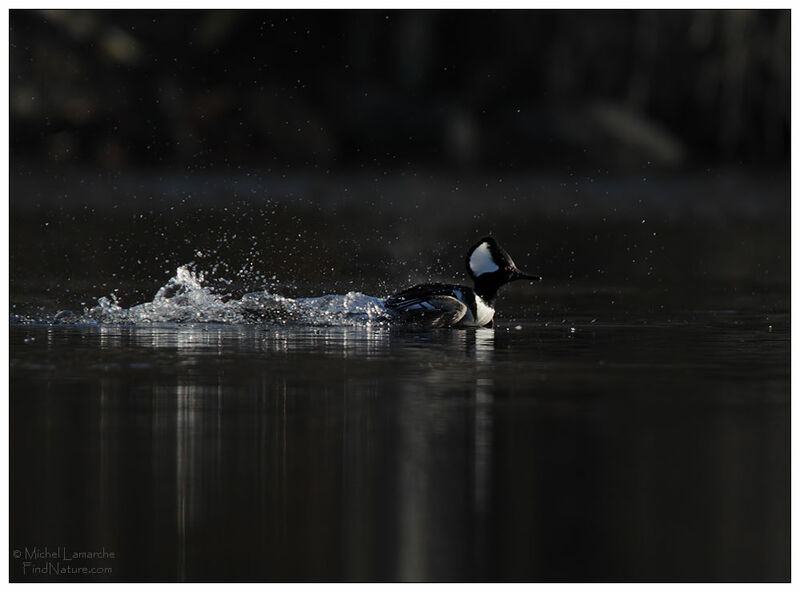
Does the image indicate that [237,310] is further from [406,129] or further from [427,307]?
[406,129]

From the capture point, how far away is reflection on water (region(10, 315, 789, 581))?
5758 mm

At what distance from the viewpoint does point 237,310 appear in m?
12.2

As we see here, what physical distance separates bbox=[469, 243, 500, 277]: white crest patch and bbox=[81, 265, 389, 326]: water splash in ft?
3.52

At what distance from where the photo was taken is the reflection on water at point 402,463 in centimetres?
576

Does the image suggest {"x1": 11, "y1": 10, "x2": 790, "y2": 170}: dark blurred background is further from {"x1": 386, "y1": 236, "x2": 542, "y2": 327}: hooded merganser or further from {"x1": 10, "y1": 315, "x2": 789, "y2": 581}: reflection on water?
{"x1": 10, "y1": 315, "x2": 789, "y2": 581}: reflection on water

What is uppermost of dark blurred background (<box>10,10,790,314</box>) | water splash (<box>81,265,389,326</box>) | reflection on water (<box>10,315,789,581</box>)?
dark blurred background (<box>10,10,790,314</box>)

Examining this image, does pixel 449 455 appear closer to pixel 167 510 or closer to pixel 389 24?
pixel 167 510

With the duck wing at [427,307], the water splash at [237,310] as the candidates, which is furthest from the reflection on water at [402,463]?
the duck wing at [427,307]

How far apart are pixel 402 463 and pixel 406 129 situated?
23.7 meters

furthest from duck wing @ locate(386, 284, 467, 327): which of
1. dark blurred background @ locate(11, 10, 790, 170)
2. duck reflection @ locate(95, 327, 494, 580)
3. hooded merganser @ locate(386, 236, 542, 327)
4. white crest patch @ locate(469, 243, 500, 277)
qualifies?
dark blurred background @ locate(11, 10, 790, 170)

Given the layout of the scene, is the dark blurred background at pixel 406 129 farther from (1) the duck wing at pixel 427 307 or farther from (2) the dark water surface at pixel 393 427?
(1) the duck wing at pixel 427 307

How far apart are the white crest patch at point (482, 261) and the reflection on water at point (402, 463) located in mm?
2938

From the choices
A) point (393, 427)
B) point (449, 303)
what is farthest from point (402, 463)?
point (449, 303)

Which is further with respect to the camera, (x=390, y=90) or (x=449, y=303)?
(x=390, y=90)
